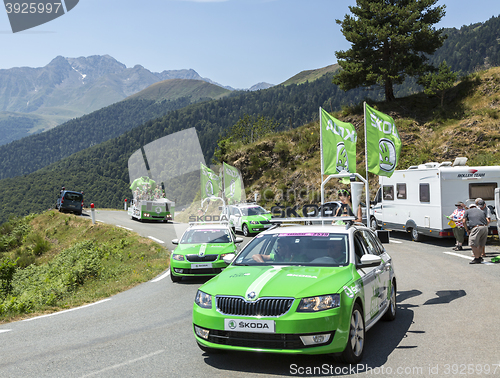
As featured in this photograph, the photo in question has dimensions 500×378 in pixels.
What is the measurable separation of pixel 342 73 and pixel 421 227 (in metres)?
25.3

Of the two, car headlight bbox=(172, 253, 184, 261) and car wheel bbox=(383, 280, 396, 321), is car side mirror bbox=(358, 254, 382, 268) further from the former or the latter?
car headlight bbox=(172, 253, 184, 261)

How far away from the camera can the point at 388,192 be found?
20.6m

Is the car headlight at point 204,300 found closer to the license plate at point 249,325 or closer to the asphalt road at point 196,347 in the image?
the license plate at point 249,325

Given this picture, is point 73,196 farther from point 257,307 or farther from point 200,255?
point 257,307

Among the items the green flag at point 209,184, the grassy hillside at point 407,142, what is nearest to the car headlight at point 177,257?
the green flag at point 209,184

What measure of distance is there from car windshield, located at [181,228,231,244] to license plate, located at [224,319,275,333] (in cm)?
755

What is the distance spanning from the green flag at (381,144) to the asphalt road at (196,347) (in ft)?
17.9

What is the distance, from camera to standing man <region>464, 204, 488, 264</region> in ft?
42.1

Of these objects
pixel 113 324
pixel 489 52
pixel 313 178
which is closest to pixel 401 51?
pixel 313 178

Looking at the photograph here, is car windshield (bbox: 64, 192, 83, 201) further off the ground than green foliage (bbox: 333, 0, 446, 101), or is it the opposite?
green foliage (bbox: 333, 0, 446, 101)

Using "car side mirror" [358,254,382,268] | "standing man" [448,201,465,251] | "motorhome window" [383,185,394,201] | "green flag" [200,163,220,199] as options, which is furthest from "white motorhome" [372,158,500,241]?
"car side mirror" [358,254,382,268]

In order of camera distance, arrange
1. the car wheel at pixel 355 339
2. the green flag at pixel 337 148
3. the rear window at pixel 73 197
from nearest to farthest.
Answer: the car wheel at pixel 355 339 → the green flag at pixel 337 148 → the rear window at pixel 73 197

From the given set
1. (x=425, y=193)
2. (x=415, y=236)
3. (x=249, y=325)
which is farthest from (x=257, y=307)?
(x=415, y=236)

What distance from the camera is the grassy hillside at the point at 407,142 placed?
32.8 metres
